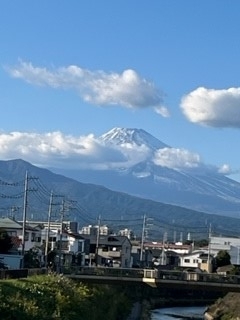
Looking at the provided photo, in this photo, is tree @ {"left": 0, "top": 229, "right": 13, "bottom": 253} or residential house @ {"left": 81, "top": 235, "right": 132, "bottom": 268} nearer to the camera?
tree @ {"left": 0, "top": 229, "right": 13, "bottom": 253}

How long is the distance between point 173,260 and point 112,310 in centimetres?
6721

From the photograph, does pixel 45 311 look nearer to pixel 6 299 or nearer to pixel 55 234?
pixel 6 299

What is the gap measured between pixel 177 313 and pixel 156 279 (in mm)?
18127

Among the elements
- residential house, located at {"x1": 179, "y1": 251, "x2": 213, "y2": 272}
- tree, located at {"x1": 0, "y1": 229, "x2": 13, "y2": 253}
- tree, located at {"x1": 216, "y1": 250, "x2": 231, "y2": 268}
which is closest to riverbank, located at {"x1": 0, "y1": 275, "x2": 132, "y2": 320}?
tree, located at {"x1": 0, "y1": 229, "x2": 13, "y2": 253}

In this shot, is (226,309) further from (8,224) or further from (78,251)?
(78,251)

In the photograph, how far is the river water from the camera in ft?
206

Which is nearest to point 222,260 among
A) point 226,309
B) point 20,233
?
point 20,233

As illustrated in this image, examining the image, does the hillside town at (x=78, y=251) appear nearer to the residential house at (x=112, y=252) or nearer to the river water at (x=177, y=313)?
the residential house at (x=112, y=252)

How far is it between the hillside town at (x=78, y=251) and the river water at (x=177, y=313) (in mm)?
8569

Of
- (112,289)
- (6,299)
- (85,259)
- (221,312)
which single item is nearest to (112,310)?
(112,289)

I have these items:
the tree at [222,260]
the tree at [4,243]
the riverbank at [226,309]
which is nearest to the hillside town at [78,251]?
the tree at [4,243]

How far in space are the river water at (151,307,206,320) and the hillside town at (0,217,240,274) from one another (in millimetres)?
8569

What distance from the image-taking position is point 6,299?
23953 millimetres

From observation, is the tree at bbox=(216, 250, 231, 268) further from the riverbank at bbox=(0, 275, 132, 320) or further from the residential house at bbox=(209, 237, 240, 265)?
Answer: the riverbank at bbox=(0, 275, 132, 320)
